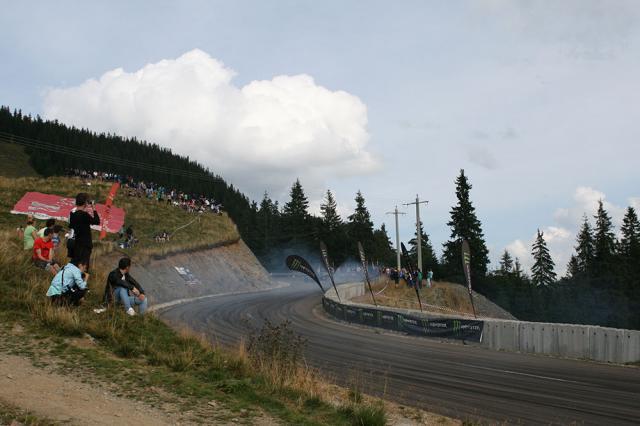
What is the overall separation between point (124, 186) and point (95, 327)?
50.6 m

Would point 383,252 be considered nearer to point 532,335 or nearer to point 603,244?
point 603,244

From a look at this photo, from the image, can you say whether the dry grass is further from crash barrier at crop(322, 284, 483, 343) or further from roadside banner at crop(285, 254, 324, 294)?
crash barrier at crop(322, 284, 483, 343)

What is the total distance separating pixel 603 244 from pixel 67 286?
79.7 meters

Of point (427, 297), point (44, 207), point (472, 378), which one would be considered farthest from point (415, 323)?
point (44, 207)

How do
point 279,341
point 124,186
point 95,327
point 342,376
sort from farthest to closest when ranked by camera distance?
point 124,186, point 342,376, point 279,341, point 95,327

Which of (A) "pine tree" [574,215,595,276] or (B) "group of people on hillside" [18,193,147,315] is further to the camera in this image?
(A) "pine tree" [574,215,595,276]

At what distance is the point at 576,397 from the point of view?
37.6 ft

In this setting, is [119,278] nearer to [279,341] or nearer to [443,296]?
[279,341]

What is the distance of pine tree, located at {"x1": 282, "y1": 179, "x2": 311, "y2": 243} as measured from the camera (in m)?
105

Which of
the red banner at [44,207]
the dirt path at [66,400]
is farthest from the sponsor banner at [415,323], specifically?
the red banner at [44,207]

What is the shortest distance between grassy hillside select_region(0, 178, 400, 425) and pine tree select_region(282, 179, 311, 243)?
92.1m

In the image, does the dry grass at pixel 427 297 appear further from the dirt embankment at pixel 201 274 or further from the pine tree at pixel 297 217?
the pine tree at pixel 297 217

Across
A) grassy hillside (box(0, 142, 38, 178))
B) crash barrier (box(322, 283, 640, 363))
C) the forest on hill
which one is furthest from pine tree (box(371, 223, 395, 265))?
crash barrier (box(322, 283, 640, 363))

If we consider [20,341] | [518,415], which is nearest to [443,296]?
[518,415]
